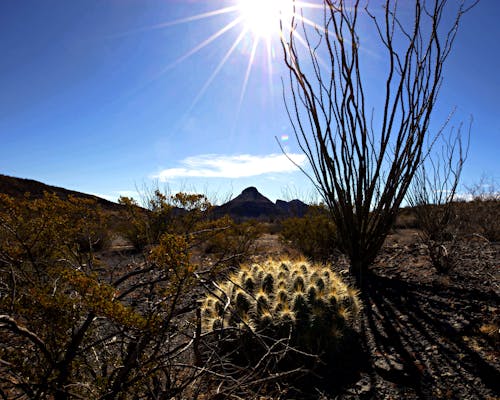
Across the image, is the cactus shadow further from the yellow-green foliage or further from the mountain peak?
the mountain peak

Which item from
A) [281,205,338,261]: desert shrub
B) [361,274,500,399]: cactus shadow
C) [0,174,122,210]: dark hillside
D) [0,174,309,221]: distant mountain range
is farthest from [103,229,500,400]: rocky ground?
[0,174,122,210]: dark hillside

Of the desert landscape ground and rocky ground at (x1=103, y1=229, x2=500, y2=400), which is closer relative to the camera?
the desert landscape ground

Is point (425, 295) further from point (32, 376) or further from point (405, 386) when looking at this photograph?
point (32, 376)

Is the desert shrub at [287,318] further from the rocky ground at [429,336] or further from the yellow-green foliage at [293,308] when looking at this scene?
the rocky ground at [429,336]

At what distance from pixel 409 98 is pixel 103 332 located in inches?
191

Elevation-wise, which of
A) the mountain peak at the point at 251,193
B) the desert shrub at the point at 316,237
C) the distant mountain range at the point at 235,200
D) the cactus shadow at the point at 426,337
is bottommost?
the cactus shadow at the point at 426,337

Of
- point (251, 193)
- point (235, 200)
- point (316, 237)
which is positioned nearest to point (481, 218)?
point (316, 237)

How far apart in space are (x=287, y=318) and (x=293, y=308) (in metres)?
0.18

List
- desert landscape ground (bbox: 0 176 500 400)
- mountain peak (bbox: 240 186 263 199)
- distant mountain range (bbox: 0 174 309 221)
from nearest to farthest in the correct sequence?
desert landscape ground (bbox: 0 176 500 400) → distant mountain range (bbox: 0 174 309 221) → mountain peak (bbox: 240 186 263 199)

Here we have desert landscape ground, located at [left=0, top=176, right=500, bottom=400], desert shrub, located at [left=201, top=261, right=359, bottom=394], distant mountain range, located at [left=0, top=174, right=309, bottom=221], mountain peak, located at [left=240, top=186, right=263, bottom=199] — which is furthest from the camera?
mountain peak, located at [left=240, top=186, right=263, bottom=199]

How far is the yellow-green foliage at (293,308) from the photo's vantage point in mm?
2916

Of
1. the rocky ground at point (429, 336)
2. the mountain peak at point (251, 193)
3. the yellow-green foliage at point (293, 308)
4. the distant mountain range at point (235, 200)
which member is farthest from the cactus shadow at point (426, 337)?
the mountain peak at point (251, 193)

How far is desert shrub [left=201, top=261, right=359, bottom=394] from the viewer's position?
2.86 m

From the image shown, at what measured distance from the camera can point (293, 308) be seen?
306cm
